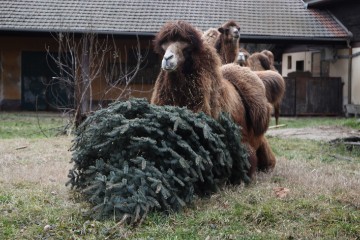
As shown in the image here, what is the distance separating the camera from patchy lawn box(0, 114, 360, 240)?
4586 mm

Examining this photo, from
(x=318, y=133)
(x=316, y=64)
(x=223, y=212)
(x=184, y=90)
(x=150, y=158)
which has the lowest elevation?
(x=318, y=133)

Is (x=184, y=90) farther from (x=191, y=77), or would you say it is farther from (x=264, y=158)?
(x=264, y=158)

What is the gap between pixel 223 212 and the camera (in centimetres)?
507

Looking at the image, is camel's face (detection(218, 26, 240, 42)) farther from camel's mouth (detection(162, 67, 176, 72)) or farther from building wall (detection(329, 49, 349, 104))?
building wall (detection(329, 49, 349, 104))

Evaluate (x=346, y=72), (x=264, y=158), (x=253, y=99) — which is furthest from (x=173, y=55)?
(x=346, y=72)

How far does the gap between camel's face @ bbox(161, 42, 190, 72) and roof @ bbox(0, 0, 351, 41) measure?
45.7 feet

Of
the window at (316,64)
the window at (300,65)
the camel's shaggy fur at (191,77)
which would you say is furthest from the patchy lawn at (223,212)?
the window at (300,65)

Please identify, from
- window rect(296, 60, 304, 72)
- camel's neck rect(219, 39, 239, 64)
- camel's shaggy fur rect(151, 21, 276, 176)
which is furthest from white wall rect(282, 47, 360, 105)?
camel's shaggy fur rect(151, 21, 276, 176)

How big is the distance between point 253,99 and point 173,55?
1.42 metres

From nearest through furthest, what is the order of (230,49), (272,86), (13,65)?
(272,86) < (230,49) < (13,65)

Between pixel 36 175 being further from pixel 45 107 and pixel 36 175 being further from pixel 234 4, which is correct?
pixel 234 4

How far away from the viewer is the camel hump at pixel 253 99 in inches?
265

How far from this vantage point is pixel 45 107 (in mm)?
22500

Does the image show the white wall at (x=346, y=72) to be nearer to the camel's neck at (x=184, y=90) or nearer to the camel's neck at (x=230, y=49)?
the camel's neck at (x=230, y=49)
